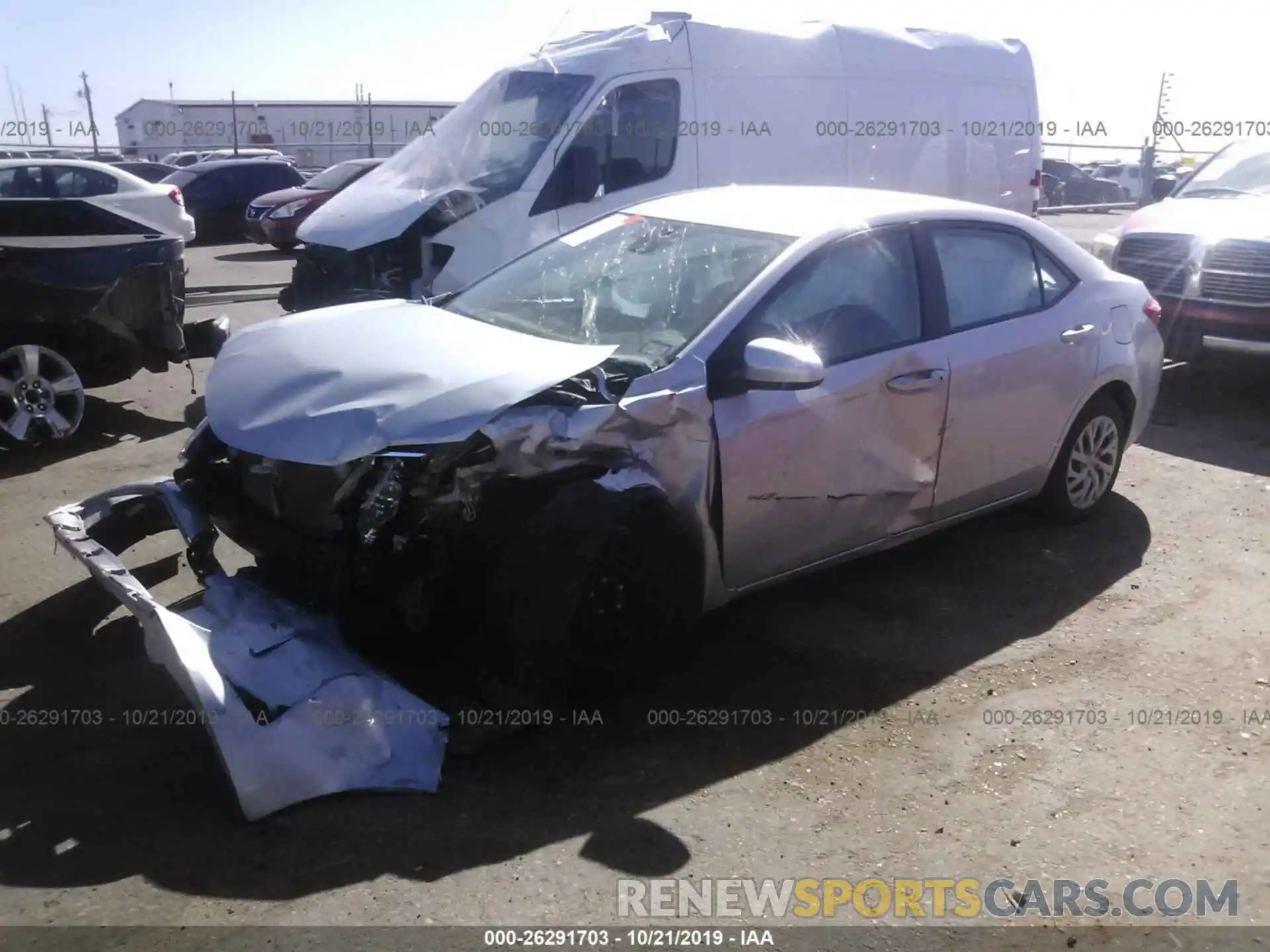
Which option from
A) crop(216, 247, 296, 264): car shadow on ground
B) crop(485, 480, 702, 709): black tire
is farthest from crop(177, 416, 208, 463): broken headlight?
crop(216, 247, 296, 264): car shadow on ground

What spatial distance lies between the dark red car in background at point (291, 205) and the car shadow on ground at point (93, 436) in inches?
420

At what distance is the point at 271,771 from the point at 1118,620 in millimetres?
3472

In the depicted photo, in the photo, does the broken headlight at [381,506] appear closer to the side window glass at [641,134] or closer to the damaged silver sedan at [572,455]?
the damaged silver sedan at [572,455]

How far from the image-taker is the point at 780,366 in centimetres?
396

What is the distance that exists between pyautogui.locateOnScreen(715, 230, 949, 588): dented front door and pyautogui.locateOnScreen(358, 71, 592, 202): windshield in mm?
4928

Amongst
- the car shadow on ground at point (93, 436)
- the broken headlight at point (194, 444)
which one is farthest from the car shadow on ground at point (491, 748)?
the car shadow on ground at point (93, 436)

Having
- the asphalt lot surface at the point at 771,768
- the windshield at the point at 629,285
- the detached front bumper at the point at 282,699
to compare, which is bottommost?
the asphalt lot surface at the point at 771,768

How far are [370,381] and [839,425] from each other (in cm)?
175

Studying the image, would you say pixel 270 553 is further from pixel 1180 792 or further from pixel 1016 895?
pixel 1180 792

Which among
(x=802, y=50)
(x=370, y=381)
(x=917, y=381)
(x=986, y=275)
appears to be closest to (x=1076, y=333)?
(x=986, y=275)

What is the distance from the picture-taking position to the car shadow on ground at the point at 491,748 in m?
3.22

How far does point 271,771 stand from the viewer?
11.0ft

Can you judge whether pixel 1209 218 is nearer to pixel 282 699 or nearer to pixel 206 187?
pixel 282 699

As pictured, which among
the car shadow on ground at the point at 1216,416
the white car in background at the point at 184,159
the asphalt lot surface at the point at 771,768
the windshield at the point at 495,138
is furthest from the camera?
the white car in background at the point at 184,159
